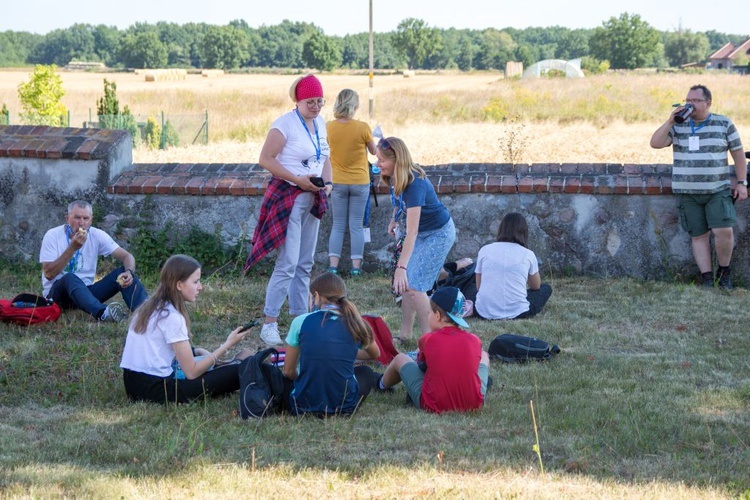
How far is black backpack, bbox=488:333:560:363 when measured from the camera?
5.78 meters

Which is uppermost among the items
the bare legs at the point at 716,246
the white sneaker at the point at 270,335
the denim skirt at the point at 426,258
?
the denim skirt at the point at 426,258

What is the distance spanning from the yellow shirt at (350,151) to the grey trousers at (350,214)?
3.0 inches

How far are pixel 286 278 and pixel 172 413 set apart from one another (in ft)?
5.94

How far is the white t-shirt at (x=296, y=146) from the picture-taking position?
6.29 meters

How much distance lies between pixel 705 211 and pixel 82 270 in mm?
5238

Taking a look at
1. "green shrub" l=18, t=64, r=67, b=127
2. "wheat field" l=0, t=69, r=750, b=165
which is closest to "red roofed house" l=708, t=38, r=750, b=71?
"wheat field" l=0, t=69, r=750, b=165

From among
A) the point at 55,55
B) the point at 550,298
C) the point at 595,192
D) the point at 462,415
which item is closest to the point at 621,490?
the point at 462,415

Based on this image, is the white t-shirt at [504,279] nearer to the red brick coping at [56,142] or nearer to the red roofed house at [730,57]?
the red brick coping at [56,142]

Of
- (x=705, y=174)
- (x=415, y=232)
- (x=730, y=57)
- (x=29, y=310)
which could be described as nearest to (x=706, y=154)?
(x=705, y=174)

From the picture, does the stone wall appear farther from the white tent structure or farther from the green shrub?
the white tent structure

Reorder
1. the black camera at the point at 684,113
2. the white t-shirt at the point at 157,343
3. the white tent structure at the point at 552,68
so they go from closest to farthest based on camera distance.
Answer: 1. the white t-shirt at the point at 157,343
2. the black camera at the point at 684,113
3. the white tent structure at the point at 552,68

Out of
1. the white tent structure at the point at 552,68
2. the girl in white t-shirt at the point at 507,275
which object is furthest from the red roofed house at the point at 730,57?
the girl in white t-shirt at the point at 507,275

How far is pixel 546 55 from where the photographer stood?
117m

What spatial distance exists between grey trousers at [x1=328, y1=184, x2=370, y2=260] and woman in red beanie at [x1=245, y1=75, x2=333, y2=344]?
175 centimetres
